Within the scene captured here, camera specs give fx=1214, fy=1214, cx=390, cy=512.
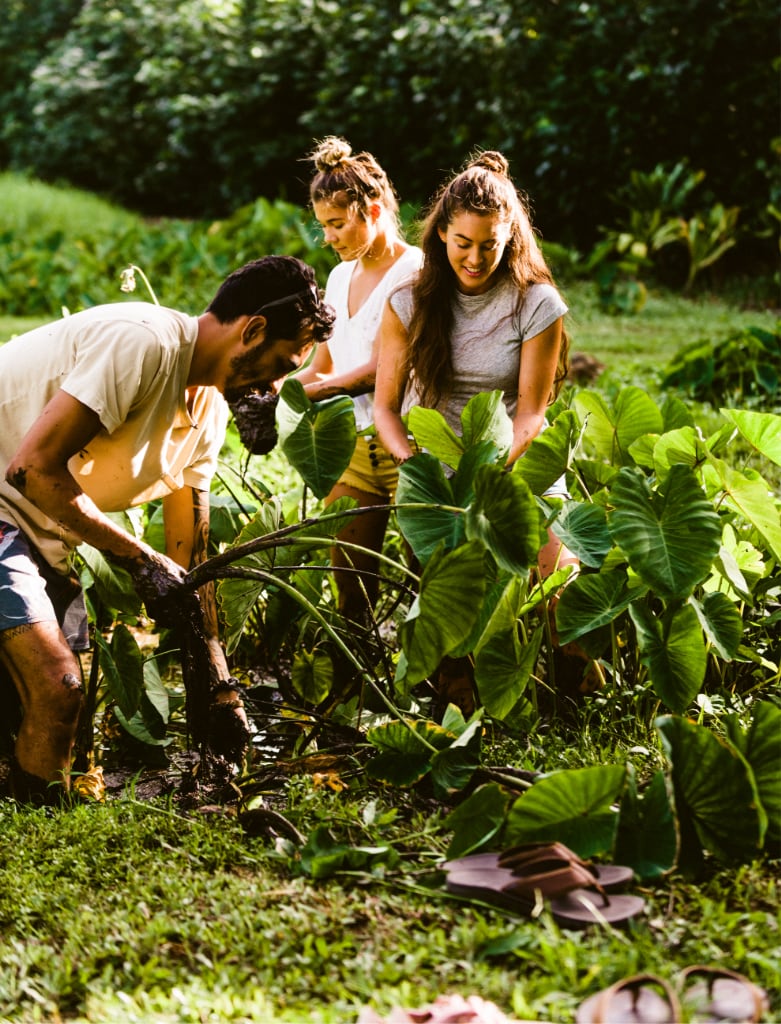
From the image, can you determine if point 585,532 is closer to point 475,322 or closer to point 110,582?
point 475,322

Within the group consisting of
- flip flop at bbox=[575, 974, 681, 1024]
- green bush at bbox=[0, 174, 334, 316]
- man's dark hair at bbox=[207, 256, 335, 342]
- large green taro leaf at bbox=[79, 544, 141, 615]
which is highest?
man's dark hair at bbox=[207, 256, 335, 342]

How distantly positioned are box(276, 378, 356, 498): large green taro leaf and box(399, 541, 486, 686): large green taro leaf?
1.64 feet

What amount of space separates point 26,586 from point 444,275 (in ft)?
4.10

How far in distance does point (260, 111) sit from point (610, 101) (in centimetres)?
393

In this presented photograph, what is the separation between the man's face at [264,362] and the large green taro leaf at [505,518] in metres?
0.65

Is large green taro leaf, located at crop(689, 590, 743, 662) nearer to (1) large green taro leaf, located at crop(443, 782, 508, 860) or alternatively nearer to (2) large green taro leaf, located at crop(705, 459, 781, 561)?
(2) large green taro leaf, located at crop(705, 459, 781, 561)

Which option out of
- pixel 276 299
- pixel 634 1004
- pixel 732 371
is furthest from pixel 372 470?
pixel 732 371

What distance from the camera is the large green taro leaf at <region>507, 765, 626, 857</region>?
1.96 meters

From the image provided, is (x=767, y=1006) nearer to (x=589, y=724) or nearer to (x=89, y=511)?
(x=589, y=724)

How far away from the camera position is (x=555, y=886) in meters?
1.91

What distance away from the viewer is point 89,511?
2.45 meters

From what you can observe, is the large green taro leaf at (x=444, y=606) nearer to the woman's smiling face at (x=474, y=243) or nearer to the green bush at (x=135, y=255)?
the woman's smiling face at (x=474, y=243)

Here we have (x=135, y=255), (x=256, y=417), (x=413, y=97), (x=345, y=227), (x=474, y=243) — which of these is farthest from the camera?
(x=413, y=97)

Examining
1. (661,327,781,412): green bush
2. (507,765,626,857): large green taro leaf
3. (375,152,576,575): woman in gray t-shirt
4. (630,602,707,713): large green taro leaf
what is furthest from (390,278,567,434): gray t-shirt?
(661,327,781,412): green bush
